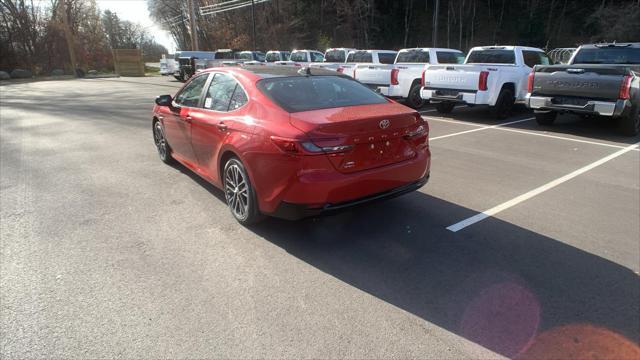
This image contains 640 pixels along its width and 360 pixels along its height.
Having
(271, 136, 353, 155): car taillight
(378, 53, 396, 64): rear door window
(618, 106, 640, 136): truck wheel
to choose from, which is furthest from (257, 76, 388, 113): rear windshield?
(378, 53, 396, 64): rear door window

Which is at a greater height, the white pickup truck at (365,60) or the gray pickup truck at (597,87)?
the white pickup truck at (365,60)

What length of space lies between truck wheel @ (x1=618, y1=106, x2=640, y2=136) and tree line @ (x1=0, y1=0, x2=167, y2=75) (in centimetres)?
3918

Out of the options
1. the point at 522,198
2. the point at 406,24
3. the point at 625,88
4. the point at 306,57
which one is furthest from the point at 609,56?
the point at 406,24

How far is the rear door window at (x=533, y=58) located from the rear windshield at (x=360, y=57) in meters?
5.27

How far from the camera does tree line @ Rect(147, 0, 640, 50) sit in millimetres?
39281

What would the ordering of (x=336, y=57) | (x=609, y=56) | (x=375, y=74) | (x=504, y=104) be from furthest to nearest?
(x=336, y=57)
(x=375, y=74)
(x=504, y=104)
(x=609, y=56)

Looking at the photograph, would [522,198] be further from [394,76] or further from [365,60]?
[365,60]

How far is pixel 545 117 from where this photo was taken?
974 centimetres

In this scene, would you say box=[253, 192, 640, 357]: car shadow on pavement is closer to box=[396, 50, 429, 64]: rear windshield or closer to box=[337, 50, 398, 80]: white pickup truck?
box=[396, 50, 429, 64]: rear windshield

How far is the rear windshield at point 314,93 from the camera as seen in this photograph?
3805 millimetres

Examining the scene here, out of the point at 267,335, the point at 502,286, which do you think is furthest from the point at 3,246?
the point at 502,286

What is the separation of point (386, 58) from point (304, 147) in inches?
485

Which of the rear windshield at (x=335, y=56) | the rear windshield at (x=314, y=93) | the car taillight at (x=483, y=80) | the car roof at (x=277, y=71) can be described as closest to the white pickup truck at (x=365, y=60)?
the rear windshield at (x=335, y=56)

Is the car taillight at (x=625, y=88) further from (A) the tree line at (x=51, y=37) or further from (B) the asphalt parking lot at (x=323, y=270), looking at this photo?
(A) the tree line at (x=51, y=37)
